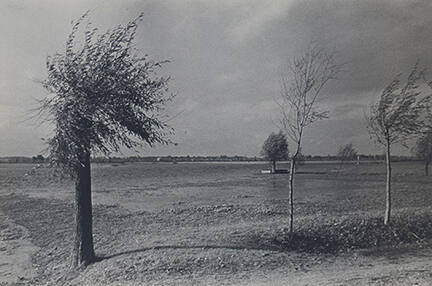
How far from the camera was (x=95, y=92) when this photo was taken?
659cm

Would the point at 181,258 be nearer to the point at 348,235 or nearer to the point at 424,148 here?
the point at 348,235

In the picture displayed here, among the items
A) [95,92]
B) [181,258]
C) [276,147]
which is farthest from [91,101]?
[276,147]

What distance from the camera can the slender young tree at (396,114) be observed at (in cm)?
816

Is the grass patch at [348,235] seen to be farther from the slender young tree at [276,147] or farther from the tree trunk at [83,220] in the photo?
the tree trunk at [83,220]

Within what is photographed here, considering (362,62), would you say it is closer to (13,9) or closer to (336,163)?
(336,163)

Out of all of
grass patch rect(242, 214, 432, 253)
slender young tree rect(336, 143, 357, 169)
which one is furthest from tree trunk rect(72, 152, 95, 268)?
slender young tree rect(336, 143, 357, 169)

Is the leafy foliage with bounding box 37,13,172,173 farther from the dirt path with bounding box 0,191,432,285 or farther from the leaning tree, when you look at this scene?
the dirt path with bounding box 0,191,432,285

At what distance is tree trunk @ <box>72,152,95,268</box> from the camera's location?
23.0ft

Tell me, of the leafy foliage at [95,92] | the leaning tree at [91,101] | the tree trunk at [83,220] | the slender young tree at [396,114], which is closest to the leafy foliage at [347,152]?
the slender young tree at [396,114]

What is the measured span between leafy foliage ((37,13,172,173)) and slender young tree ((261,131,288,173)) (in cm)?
321

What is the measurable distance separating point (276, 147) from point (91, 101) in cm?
472

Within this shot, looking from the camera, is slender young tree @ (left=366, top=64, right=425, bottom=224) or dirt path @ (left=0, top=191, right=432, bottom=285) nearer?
dirt path @ (left=0, top=191, right=432, bottom=285)

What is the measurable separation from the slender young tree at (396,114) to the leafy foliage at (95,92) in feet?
18.0

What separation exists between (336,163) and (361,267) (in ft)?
10.1
